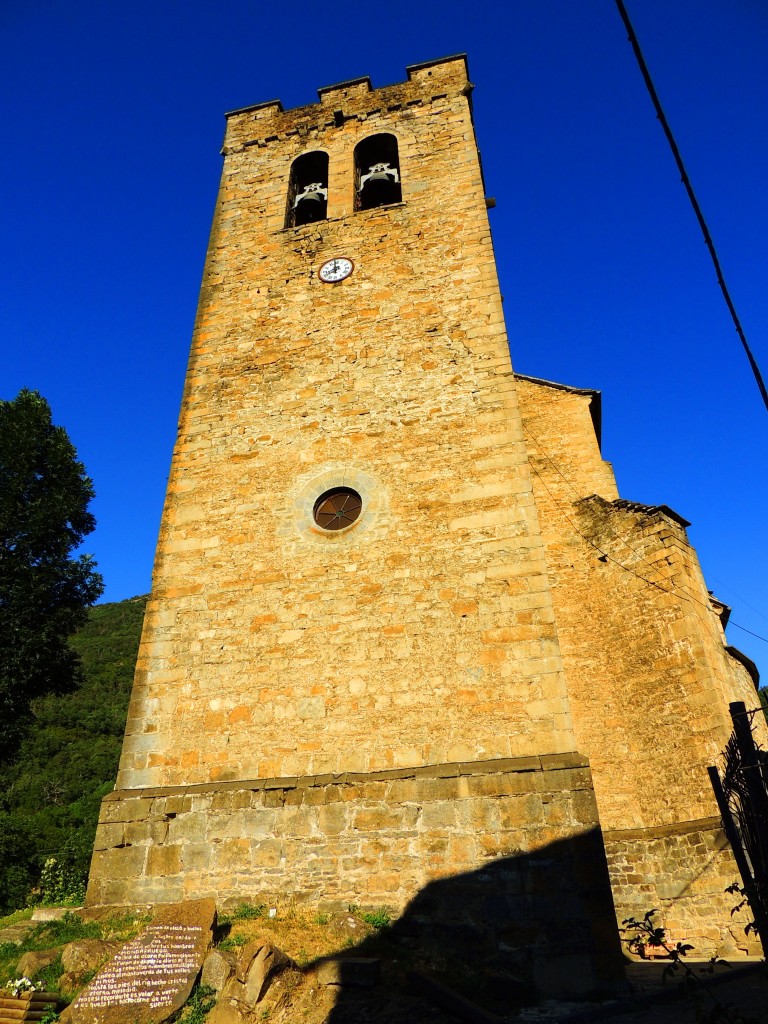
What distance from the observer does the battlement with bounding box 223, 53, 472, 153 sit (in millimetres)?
12453

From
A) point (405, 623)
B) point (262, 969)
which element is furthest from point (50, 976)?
point (405, 623)

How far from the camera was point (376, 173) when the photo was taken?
1210 cm

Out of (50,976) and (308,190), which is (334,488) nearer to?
(50,976)

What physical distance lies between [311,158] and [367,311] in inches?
195

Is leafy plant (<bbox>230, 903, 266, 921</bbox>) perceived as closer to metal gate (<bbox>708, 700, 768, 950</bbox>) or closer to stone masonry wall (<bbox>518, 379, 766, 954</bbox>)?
metal gate (<bbox>708, 700, 768, 950</bbox>)

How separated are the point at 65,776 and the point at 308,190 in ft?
96.3

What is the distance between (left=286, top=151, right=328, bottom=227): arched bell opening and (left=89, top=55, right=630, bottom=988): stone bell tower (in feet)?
3.13

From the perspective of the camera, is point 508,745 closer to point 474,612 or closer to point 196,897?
point 474,612

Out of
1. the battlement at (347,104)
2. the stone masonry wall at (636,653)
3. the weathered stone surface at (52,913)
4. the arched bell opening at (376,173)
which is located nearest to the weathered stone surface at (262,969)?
the weathered stone surface at (52,913)

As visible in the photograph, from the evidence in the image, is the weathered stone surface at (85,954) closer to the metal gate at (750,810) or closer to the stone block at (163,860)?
the stone block at (163,860)

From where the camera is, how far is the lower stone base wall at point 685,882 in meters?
8.23

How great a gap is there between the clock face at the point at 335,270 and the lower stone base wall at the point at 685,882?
9.05 metres

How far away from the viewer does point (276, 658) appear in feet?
25.7

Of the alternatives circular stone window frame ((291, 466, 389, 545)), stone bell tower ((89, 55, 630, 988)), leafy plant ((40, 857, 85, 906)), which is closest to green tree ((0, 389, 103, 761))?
leafy plant ((40, 857, 85, 906))
